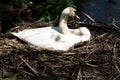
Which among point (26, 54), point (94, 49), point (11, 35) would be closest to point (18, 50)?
point (26, 54)

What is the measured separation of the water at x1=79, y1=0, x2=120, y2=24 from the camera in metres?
10.4

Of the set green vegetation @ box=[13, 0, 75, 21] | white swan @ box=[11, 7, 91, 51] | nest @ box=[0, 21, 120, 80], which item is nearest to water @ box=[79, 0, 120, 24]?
green vegetation @ box=[13, 0, 75, 21]

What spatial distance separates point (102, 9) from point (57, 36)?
349 centimetres

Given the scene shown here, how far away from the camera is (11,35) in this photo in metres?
7.75

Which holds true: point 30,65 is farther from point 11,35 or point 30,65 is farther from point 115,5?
point 115,5

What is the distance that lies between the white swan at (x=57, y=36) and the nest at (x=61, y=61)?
87mm

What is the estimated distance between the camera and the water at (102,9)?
1038cm

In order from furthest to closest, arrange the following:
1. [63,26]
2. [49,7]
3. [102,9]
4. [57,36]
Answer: [102,9]
[49,7]
[63,26]
[57,36]

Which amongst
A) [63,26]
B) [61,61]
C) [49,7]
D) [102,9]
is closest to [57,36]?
[63,26]

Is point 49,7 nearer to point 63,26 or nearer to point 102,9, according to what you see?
point 63,26

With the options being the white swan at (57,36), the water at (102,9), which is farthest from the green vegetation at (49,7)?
the water at (102,9)

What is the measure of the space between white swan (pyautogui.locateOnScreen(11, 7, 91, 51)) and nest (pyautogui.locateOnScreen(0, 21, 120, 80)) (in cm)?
9

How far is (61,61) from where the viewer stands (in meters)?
7.07

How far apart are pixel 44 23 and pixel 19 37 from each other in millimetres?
876
